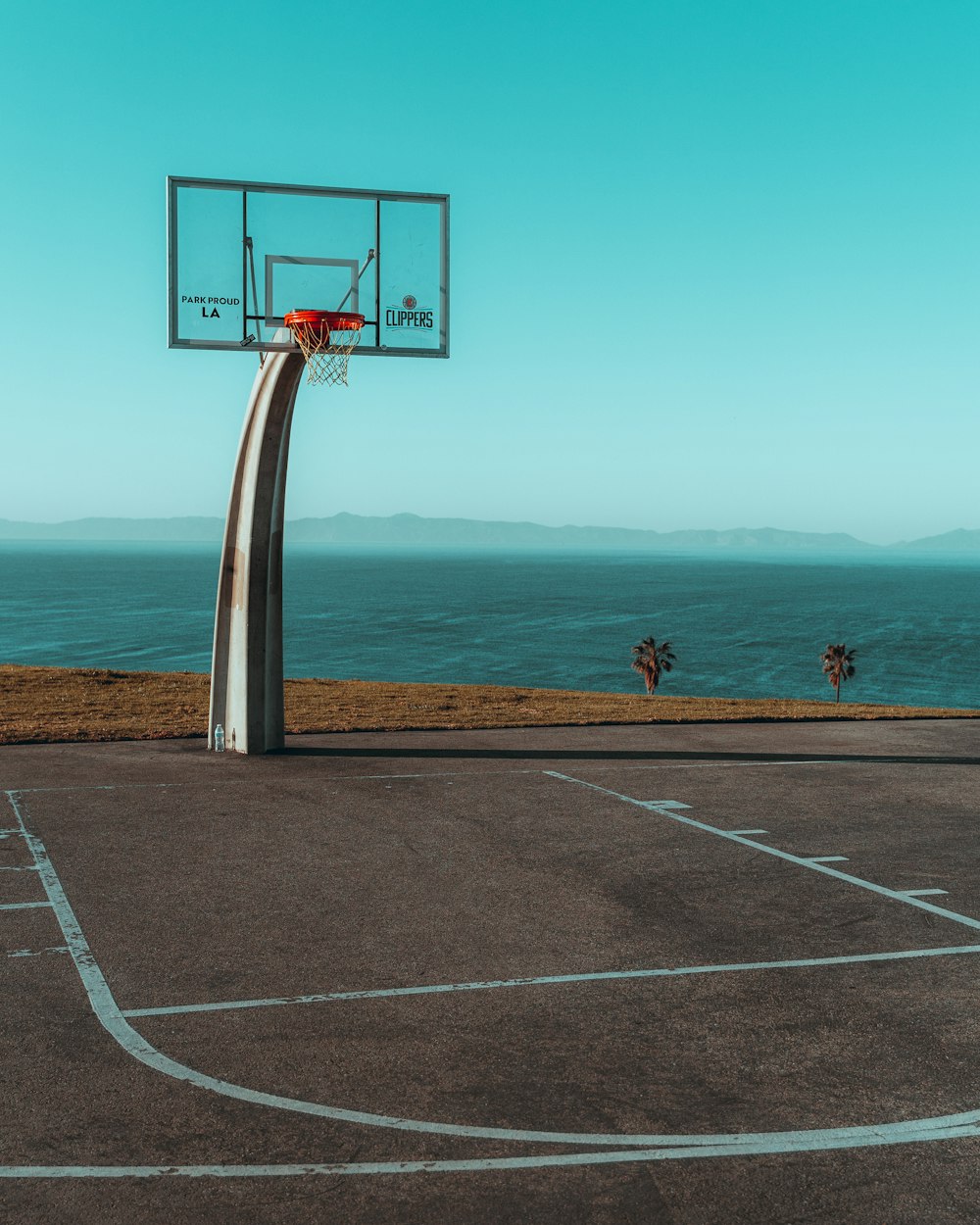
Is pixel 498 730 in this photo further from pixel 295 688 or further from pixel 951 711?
pixel 951 711

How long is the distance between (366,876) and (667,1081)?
470cm

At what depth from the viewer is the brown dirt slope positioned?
19484mm

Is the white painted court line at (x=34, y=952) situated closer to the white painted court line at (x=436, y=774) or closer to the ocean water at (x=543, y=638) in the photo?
the white painted court line at (x=436, y=774)

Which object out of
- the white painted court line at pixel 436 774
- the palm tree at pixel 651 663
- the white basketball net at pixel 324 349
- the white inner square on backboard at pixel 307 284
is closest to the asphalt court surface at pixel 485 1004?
the white painted court line at pixel 436 774

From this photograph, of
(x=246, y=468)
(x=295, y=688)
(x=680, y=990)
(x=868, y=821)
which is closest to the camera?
(x=680, y=990)

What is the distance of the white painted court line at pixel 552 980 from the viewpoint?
7797mm

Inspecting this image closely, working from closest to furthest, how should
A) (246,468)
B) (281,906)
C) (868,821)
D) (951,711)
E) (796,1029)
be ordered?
(796,1029)
(281,906)
(868,821)
(246,468)
(951,711)

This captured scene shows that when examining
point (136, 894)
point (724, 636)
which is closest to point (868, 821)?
point (136, 894)

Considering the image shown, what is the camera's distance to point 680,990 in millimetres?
8164

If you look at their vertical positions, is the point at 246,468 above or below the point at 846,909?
above

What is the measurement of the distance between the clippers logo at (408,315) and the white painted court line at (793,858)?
6666mm

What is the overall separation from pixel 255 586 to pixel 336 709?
5828 millimetres

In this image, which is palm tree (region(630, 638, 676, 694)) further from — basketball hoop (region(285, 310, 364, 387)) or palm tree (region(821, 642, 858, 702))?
basketball hoop (region(285, 310, 364, 387))

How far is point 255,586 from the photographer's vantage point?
55.0ft
